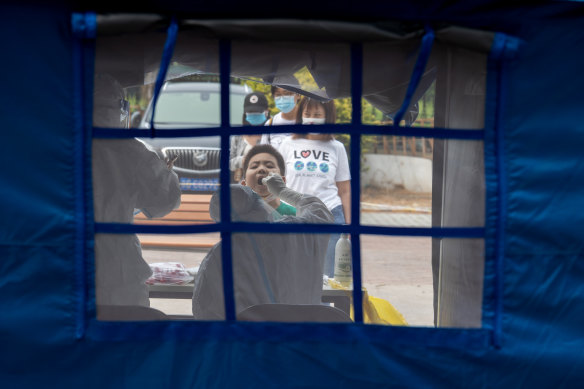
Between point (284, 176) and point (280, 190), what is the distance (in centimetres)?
17

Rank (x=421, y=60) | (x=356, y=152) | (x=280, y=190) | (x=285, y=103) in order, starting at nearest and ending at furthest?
(x=421, y=60) < (x=356, y=152) < (x=280, y=190) < (x=285, y=103)

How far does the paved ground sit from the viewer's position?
225cm

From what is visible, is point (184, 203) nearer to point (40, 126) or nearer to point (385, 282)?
point (40, 126)

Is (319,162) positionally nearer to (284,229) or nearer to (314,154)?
(314,154)

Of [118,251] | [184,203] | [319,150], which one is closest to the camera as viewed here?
[118,251]

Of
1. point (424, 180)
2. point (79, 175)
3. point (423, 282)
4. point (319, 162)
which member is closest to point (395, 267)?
point (423, 282)

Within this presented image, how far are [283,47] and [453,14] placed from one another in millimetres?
599

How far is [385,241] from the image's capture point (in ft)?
7.38

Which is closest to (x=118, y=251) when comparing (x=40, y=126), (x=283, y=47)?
(x=40, y=126)

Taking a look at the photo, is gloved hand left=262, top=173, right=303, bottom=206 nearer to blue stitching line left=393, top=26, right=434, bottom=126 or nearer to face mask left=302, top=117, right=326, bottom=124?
face mask left=302, top=117, right=326, bottom=124

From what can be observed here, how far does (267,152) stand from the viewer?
2.57 meters

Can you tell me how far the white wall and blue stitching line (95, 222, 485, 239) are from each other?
237mm

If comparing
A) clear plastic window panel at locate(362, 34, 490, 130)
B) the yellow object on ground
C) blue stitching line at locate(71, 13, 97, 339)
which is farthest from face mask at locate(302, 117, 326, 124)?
blue stitching line at locate(71, 13, 97, 339)

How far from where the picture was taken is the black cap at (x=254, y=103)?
118 inches
